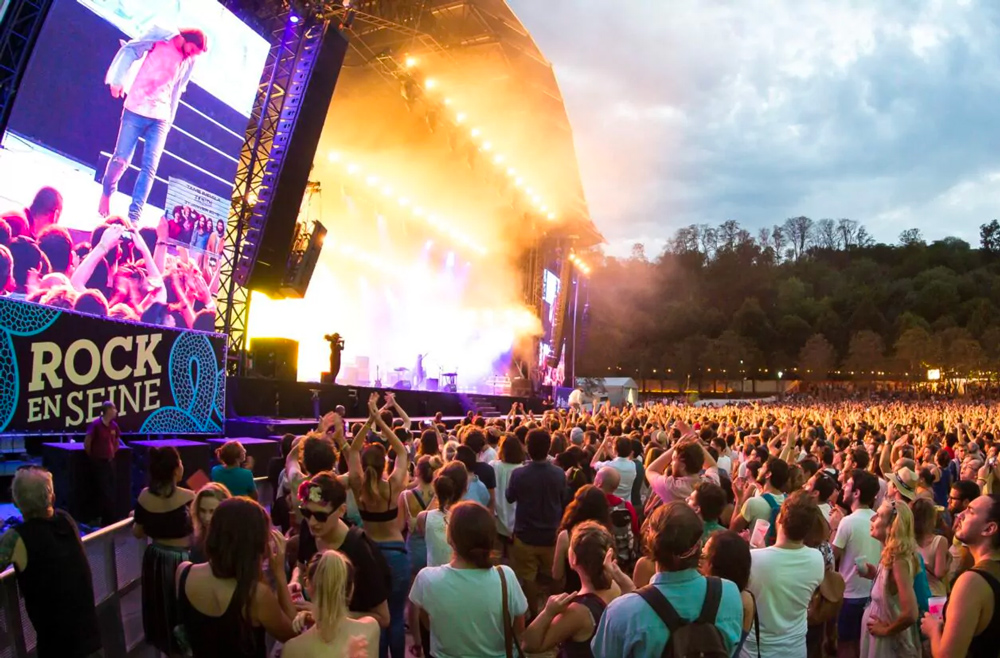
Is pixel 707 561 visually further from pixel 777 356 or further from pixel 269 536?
pixel 777 356

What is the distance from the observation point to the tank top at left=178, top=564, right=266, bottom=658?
2625 mm

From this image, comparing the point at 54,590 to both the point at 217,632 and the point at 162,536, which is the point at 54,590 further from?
the point at 217,632

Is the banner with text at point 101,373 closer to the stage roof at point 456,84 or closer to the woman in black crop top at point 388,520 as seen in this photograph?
Result: the woman in black crop top at point 388,520

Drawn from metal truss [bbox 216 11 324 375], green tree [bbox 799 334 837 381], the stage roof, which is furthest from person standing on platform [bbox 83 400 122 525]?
green tree [bbox 799 334 837 381]

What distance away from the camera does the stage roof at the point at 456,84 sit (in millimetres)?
18297

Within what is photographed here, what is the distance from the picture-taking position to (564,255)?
1404 inches

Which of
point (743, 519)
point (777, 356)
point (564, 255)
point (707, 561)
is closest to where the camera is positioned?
point (707, 561)

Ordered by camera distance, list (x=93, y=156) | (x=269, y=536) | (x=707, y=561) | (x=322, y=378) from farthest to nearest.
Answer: (x=322, y=378) < (x=93, y=156) < (x=707, y=561) < (x=269, y=536)

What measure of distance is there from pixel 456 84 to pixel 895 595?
20243 millimetres

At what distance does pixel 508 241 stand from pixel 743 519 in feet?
91.5

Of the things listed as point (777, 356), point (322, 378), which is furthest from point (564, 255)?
point (777, 356)

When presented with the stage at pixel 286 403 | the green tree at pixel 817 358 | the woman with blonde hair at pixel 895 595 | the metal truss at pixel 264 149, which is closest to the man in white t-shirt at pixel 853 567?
the woman with blonde hair at pixel 895 595

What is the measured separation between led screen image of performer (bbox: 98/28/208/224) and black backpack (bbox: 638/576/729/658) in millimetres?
9701

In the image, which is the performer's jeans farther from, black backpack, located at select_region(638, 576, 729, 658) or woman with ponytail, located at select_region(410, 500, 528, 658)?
black backpack, located at select_region(638, 576, 729, 658)
